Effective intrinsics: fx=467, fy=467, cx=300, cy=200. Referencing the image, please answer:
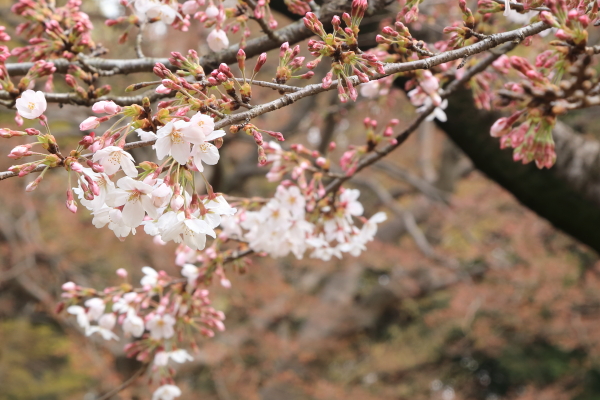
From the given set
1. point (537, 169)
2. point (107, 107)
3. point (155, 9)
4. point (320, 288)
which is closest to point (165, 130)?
point (107, 107)

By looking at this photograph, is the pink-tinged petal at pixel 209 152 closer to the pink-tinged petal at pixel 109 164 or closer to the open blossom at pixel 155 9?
the pink-tinged petal at pixel 109 164

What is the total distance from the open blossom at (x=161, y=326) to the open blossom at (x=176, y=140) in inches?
32.1

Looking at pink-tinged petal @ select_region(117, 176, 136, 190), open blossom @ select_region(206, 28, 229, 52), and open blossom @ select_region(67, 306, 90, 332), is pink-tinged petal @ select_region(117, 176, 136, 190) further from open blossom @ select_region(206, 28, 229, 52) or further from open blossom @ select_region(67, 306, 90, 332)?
open blossom @ select_region(67, 306, 90, 332)

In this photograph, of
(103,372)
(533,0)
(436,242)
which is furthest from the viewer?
(436,242)

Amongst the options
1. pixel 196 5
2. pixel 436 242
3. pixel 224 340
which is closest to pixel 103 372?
pixel 224 340

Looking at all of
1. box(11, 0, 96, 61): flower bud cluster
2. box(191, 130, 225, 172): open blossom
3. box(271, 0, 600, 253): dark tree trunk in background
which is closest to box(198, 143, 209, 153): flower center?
box(191, 130, 225, 172): open blossom

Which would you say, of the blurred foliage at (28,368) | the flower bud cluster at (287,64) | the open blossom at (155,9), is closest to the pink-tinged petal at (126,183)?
the flower bud cluster at (287,64)

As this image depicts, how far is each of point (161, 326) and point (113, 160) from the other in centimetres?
83

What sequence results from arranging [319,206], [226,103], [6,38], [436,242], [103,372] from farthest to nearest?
[436,242] < [103,372] < [319,206] < [6,38] < [226,103]

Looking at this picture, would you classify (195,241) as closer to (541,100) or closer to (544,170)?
(541,100)

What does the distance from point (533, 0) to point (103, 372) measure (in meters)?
3.99

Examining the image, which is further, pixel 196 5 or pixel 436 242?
pixel 436 242

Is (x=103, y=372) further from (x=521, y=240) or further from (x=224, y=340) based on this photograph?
(x=521, y=240)

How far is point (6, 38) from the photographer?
116 cm
